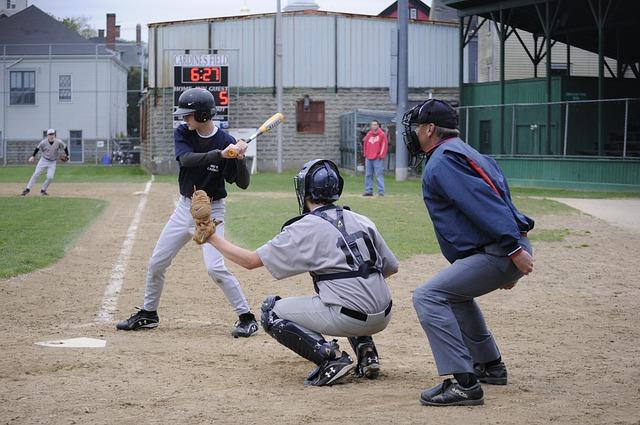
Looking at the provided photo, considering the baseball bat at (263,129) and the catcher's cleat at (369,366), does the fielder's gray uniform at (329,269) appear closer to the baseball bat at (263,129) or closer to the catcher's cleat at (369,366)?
the catcher's cleat at (369,366)

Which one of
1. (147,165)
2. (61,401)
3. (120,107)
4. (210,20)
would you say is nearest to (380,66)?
(210,20)

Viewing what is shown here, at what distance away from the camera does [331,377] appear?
6.28 m

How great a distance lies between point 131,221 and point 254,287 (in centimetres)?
883

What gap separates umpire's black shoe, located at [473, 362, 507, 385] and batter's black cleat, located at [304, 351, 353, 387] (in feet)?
2.67

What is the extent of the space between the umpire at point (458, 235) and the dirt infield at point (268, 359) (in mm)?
303

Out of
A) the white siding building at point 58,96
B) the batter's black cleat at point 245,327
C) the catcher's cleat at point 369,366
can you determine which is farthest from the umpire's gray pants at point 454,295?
the white siding building at point 58,96

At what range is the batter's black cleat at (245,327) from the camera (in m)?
8.15

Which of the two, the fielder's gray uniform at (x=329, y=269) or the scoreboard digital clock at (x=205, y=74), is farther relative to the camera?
the scoreboard digital clock at (x=205, y=74)

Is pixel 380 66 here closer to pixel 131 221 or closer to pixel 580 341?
pixel 131 221

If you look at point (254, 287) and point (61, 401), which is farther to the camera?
point (254, 287)

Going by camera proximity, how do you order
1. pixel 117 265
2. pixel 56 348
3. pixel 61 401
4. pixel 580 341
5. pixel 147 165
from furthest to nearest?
1. pixel 147 165
2. pixel 117 265
3. pixel 580 341
4. pixel 56 348
5. pixel 61 401

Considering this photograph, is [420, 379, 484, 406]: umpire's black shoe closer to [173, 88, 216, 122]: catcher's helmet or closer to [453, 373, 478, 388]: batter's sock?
[453, 373, 478, 388]: batter's sock

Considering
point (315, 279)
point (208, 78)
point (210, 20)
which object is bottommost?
point (315, 279)

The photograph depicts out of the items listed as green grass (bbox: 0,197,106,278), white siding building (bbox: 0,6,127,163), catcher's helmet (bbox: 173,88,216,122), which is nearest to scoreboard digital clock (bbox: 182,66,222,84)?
green grass (bbox: 0,197,106,278)
